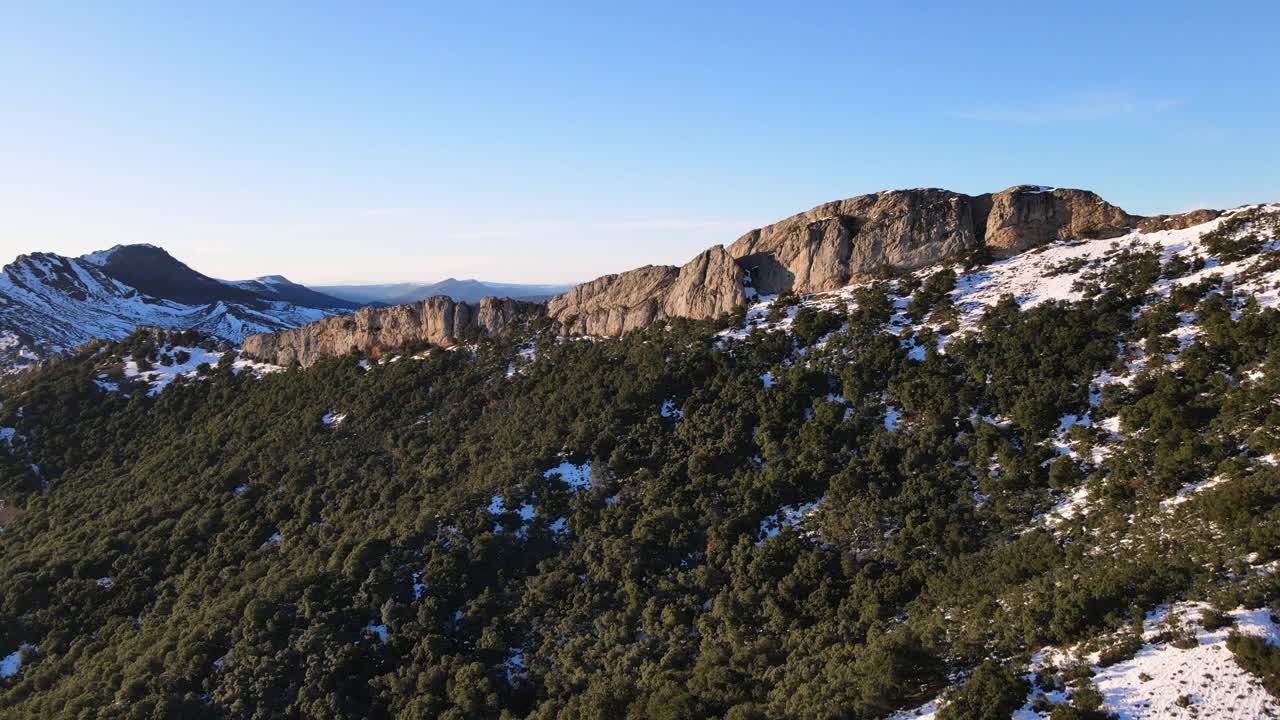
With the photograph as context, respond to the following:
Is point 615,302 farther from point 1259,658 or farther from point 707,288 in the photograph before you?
point 1259,658

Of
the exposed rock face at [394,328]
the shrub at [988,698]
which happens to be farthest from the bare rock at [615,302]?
the shrub at [988,698]

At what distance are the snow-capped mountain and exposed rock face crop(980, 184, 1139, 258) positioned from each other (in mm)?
134182

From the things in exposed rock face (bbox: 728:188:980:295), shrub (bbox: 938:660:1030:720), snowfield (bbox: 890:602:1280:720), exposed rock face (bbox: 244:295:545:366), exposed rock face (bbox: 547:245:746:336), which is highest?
exposed rock face (bbox: 728:188:980:295)

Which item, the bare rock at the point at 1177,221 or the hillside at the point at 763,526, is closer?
the hillside at the point at 763,526

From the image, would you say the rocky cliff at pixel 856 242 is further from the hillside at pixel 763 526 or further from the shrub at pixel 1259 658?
the shrub at pixel 1259 658

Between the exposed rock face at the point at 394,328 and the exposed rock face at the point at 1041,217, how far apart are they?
39.0m

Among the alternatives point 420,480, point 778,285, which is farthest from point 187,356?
point 778,285

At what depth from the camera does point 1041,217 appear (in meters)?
51.9

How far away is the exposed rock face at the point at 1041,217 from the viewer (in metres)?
51.1

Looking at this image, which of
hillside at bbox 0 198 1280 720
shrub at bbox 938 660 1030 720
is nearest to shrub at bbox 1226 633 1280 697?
hillside at bbox 0 198 1280 720

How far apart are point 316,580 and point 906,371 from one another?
36.3 meters

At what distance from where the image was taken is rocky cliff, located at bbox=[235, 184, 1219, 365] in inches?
2037

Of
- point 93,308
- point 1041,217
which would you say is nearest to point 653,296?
point 1041,217

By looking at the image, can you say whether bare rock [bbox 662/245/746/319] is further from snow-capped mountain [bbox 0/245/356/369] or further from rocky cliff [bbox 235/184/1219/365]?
snow-capped mountain [bbox 0/245/356/369]
